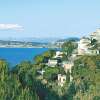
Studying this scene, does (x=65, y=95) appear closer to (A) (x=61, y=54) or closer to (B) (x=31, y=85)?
(B) (x=31, y=85)

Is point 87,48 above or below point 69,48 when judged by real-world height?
above

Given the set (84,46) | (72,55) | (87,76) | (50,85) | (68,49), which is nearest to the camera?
(50,85)

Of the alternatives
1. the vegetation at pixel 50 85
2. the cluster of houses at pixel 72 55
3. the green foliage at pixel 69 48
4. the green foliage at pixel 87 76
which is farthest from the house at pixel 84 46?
the green foliage at pixel 87 76

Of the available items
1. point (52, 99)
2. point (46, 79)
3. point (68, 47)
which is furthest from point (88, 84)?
point (68, 47)

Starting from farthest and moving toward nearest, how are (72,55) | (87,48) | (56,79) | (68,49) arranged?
(68,49) < (87,48) < (72,55) < (56,79)

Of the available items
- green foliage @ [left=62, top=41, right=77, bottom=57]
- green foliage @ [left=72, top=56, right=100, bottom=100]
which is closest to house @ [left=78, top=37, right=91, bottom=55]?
Result: green foliage @ [left=62, top=41, right=77, bottom=57]

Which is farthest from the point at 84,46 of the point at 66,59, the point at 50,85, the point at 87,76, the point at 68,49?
the point at 50,85

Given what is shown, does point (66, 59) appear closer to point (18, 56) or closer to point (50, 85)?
point (50, 85)

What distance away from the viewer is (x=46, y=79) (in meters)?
34.1

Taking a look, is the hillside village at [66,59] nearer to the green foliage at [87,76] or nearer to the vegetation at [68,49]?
the vegetation at [68,49]

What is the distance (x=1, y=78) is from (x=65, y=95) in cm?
480

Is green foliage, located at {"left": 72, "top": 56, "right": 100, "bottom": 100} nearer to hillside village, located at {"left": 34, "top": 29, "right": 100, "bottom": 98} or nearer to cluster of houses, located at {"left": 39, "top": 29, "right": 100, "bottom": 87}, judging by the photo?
hillside village, located at {"left": 34, "top": 29, "right": 100, "bottom": 98}

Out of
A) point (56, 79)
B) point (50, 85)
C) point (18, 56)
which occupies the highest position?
point (50, 85)

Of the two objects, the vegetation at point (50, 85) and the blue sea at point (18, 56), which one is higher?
the vegetation at point (50, 85)
